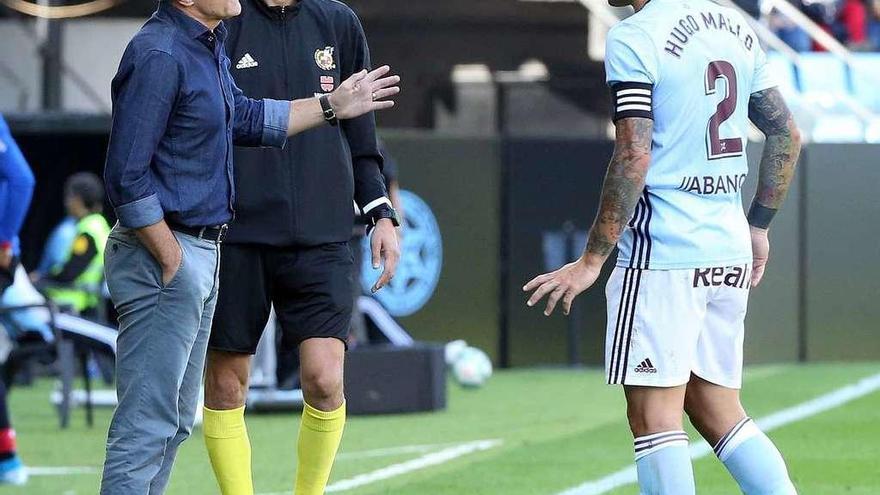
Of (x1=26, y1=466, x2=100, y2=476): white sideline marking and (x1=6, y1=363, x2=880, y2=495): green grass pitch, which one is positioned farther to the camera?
(x1=26, y1=466, x2=100, y2=476): white sideline marking

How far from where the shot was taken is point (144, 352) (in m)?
5.16

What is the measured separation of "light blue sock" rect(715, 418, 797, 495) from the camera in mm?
5227

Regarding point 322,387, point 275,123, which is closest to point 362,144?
point 275,123

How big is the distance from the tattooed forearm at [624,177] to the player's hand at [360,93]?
2.74 feet

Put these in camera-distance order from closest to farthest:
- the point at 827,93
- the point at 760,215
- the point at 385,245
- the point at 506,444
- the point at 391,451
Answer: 1. the point at 760,215
2. the point at 385,245
3. the point at 391,451
4. the point at 506,444
5. the point at 827,93

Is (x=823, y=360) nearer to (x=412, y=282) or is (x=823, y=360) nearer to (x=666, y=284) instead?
(x=412, y=282)

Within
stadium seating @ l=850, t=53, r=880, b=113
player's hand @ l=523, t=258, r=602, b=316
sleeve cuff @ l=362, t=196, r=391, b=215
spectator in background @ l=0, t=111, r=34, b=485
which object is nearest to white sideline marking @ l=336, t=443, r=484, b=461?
spectator in background @ l=0, t=111, r=34, b=485

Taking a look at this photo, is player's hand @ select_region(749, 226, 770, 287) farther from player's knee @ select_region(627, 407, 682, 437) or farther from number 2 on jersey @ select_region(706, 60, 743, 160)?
player's knee @ select_region(627, 407, 682, 437)

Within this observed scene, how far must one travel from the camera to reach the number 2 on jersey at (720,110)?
5.18 m

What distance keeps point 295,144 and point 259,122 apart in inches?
21.0

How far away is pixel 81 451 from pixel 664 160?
17.8 ft

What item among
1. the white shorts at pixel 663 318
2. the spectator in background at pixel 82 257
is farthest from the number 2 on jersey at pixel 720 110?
the spectator in background at pixel 82 257

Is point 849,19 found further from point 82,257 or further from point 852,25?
point 82,257

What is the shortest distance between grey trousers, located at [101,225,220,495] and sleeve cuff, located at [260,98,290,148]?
20.0 inches
